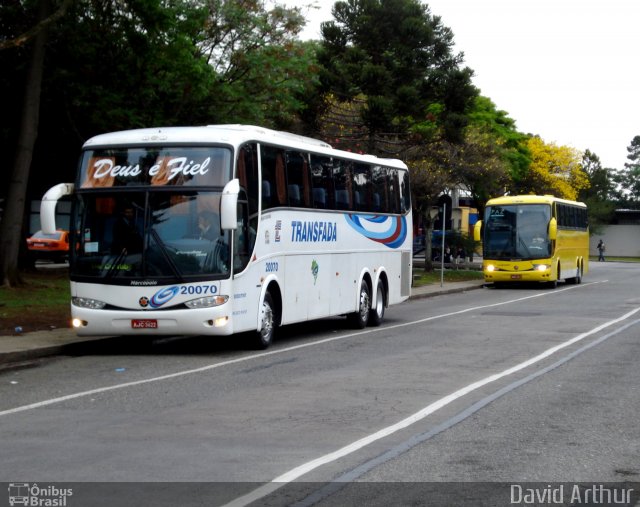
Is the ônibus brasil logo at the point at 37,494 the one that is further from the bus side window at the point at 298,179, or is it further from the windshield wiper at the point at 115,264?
the bus side window at the point at 298,179

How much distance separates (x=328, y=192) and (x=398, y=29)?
71.9 ft

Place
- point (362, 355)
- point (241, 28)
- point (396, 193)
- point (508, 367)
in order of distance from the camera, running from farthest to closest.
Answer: point (241, 28)
point (396, 193)
point (362, 355)
point (508, 367)

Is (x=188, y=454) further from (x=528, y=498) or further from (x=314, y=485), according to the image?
(x=528, y=498)

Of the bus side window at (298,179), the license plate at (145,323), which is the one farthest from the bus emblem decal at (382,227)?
the license plate at (145,323)

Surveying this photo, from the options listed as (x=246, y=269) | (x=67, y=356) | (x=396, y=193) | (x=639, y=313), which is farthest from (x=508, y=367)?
(x=639, y=313)

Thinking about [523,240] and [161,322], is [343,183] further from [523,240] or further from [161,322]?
[523,240]

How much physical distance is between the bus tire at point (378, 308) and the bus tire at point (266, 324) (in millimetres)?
5043

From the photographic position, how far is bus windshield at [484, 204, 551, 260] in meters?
41.5

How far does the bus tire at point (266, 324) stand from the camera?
17594 mm

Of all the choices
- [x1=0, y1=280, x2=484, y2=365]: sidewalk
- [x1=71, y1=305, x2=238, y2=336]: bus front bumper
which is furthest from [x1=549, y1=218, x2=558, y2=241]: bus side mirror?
[x1=71, y1=305, x2=238, y2=336]: bus front bumper

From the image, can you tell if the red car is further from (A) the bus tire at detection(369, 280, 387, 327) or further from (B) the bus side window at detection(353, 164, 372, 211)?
(B) the bus side window at detection(353, 164, 372, 211)

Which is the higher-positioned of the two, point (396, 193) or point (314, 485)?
point (396, 193)

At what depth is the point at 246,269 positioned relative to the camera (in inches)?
667

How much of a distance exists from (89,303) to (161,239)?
1.44 meters
